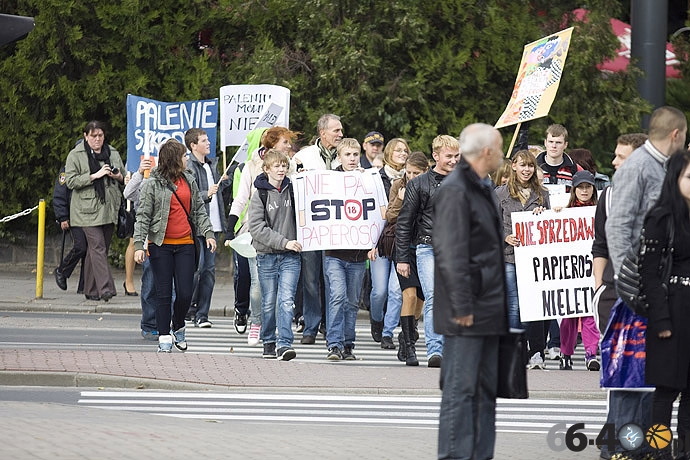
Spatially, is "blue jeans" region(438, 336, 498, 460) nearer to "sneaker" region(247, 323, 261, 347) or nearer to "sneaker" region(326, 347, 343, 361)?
"sneaker" region(326, 347, 343, 361)

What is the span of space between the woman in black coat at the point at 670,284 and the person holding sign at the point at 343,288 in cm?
597

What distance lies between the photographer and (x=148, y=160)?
16.2 meters

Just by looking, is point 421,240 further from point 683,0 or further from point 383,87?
point 683,0

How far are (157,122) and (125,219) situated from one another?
139cm

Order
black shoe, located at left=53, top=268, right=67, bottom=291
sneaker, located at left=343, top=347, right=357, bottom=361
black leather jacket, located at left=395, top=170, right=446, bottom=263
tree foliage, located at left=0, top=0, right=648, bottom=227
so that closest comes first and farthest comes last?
black leather jacket, located at left=395, top=170, right=446, bottom=263
sneaker, located at left=343, top=347, right=357, bottom=361
black shoe, located at left=53, top=268, right=67, bottom=291
tree foliage, located at left=0, top=0, right=648, bottom=227

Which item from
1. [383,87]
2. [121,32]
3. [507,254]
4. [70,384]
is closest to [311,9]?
Answer: [383,87]

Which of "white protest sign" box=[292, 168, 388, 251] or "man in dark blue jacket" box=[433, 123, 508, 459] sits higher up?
"white protest sign" box=[292, 168, 388, 251]

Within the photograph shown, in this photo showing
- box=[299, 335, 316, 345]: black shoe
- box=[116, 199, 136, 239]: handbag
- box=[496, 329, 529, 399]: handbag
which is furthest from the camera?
box=[116, 199, 136, 239]: handbag

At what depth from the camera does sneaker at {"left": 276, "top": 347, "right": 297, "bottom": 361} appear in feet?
44.0

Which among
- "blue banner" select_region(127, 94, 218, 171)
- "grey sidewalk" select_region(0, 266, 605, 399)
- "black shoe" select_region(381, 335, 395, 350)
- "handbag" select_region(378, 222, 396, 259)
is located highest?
"blue banner" select_region(127, 94, 218, 171)

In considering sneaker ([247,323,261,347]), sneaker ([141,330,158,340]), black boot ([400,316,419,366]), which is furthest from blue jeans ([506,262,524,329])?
sneaker ([141,330,158,340])

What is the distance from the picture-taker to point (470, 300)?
294 inches

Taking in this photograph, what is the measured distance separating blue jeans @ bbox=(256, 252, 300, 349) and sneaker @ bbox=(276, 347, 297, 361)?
0.16 feet

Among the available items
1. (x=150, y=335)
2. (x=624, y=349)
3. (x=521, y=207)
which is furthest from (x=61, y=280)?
(x=624, y=349)
